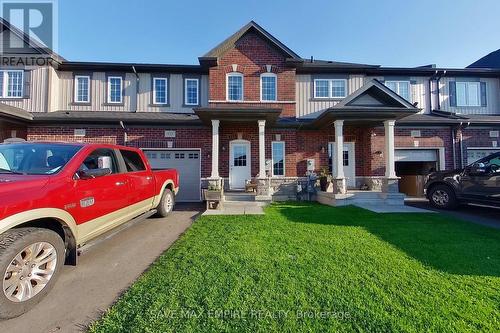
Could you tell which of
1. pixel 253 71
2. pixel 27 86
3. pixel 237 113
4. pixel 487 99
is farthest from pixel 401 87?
pixel 27 86

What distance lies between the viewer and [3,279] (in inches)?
91.7

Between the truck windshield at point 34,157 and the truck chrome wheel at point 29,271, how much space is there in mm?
989

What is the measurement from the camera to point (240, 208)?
841 cm

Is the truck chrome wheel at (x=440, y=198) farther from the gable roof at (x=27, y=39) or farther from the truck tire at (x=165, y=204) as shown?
the gable roof at (x=27, y=39)

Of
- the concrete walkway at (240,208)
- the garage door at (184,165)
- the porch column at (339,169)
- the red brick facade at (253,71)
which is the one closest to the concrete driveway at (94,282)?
the concrete walkway at (240,208)

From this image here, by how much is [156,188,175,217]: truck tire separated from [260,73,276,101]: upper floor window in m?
6.90

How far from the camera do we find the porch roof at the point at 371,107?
9.55 m

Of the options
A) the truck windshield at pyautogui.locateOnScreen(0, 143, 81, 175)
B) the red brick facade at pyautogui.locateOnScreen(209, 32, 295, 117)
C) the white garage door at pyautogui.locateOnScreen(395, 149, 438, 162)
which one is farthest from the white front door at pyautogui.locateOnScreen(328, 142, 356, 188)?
the truck windshield at pyautogui.locateOnScreen(0, 143, 81, 175)

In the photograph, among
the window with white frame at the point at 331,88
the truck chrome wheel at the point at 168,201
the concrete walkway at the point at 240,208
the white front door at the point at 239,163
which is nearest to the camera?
the truck chrome wheel at the point at 168,201

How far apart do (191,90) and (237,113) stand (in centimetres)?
390

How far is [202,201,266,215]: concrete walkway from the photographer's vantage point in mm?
7621

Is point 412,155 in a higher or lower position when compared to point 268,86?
lower

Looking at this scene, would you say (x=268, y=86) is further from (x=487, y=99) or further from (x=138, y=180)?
(x=487, y=99)

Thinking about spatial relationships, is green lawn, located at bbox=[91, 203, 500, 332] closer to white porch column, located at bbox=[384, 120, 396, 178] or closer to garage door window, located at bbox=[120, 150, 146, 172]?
garage door window, located at bbox=[120, 150, 146, 172]
